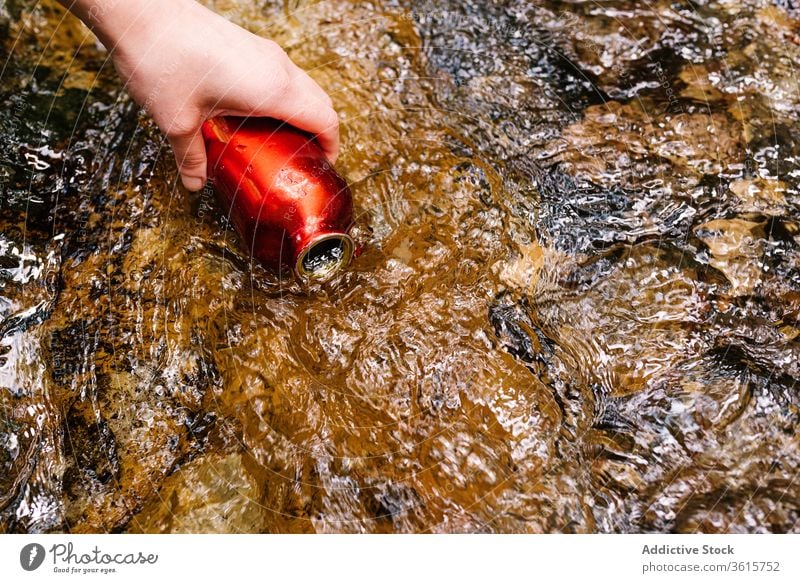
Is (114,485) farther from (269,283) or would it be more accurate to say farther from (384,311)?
(384,311)

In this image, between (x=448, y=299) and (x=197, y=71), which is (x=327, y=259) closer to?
(x=448, y=299)

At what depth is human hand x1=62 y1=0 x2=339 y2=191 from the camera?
1.24 meters

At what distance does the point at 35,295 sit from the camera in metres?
1.36

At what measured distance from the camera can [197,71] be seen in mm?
1247

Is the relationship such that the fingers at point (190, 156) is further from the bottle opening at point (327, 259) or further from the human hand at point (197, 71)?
the bottle opening at point (327, 259)

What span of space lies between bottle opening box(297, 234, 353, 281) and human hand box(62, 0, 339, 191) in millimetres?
230
